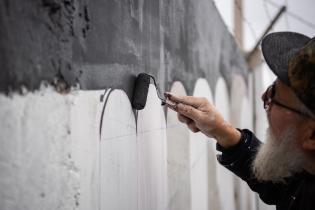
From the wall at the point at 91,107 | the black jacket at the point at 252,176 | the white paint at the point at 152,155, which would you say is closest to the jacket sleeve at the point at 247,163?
the black jacket at the point at 252,176

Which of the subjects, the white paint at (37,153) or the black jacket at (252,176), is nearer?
the white paint at (37,153)

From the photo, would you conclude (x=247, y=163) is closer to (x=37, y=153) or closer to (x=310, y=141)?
(x=310, y=141)

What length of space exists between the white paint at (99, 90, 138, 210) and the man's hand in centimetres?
27

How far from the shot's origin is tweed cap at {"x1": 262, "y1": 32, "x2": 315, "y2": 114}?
1280mm

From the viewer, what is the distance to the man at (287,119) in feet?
4.34

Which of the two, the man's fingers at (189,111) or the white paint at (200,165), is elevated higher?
the man's fingers at (189,111)

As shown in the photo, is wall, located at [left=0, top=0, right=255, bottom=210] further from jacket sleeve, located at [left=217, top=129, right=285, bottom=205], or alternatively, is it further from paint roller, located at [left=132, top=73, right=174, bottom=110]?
jacket sleeve, located at [left=217, top=129, right=285, bottom=205]

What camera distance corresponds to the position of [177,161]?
189cm

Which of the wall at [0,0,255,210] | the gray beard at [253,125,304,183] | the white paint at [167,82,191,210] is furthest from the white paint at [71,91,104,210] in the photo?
the gray beard at [253,125,304,183]

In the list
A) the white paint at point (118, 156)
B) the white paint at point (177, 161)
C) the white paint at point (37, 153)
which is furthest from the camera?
the white paint at point (177, 161)

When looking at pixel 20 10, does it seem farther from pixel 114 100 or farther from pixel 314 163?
pixel 314 163

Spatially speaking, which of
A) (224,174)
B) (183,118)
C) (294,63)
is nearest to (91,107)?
(183,118)

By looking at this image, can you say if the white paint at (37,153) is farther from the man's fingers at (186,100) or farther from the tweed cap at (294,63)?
the tweed cap at (294,63)

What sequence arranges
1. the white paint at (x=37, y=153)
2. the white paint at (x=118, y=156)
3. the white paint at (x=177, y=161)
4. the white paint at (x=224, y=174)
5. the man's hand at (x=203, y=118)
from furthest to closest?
the white paint at (x=224, y=174) → the white paint at (x=177, y=161) → the man's hand at (x=203, y=118) → the white paint at (x=118, y=156) → the white paint at (x=37, y=153)
